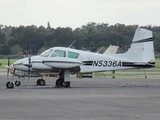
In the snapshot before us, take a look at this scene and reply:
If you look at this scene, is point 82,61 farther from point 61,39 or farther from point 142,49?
point 61,39

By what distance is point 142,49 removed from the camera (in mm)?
29969

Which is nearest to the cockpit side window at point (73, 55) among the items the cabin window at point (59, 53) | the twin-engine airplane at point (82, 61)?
the twin-engine airplane at point (82, 61)

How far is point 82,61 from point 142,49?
3297 mm

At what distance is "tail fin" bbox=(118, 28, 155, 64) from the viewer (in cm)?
2980

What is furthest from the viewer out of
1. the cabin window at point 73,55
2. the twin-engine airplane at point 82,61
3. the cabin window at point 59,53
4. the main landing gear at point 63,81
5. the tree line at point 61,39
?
the tree line at point 61,39

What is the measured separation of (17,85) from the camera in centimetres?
3120

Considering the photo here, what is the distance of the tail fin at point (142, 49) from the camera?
29797 millimetres

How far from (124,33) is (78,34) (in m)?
8.01
